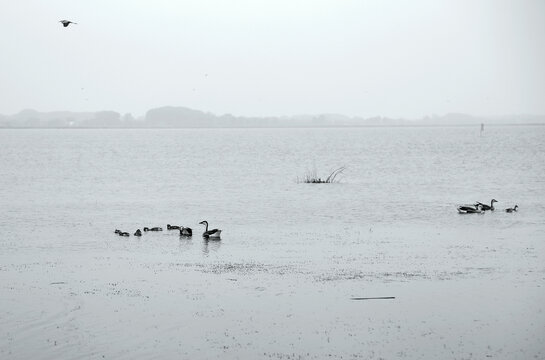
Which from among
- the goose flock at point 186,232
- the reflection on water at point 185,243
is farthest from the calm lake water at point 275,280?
the goose flock at point 186,232

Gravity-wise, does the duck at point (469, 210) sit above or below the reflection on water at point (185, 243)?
above

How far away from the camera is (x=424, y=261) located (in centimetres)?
2173

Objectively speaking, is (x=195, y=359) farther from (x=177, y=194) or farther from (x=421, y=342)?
(x=177, y=194)

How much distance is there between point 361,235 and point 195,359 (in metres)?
14.6

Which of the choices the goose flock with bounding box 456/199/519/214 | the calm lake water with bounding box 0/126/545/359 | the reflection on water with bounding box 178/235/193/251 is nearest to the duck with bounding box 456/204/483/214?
the goose flock with bounding box 456/199/519/214

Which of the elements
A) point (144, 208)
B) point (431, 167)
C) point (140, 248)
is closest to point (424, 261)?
point (140, 248)

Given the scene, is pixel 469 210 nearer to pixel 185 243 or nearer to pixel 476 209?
pixel 476 209

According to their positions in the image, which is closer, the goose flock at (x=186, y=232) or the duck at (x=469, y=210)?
the goose flock at (x=186, y=232)

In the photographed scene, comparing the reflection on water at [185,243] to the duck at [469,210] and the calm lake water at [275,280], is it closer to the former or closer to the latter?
the calm lake water at [275,280]

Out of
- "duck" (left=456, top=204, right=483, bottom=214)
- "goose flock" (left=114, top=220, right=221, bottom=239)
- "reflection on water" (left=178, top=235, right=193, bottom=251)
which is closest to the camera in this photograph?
"reflection on water" (left=178, top=235, right=193, bottom=251)

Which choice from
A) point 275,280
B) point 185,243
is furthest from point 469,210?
point 275,280

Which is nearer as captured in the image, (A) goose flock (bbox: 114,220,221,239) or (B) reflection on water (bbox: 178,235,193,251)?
(B) reflection on water (bbox: 178,235,193,251)

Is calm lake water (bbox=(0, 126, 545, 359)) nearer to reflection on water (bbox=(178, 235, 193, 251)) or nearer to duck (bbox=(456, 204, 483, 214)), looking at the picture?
reflection on water (bbox=(178, 235, 193, 251))

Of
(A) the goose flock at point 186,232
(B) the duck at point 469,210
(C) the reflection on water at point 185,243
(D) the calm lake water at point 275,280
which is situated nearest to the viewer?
(D) the calm lake water at point 275,280
